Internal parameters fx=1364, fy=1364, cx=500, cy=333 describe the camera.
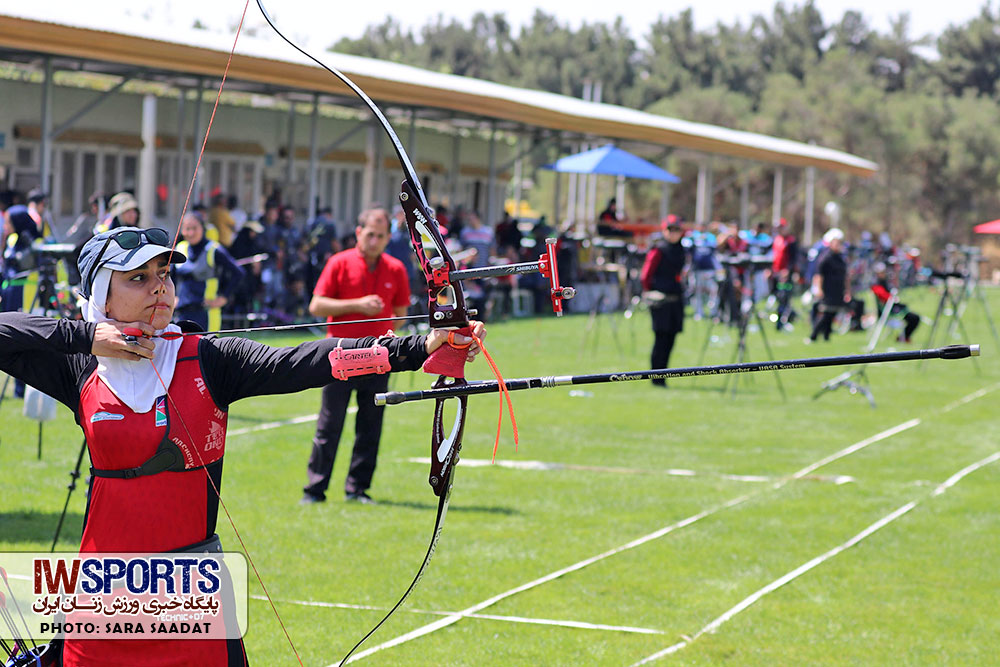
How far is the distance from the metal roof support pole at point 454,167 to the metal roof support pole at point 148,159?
6799 millimetres

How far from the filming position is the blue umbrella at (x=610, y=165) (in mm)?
23359

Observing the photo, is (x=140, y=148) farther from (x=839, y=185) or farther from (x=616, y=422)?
(x=839, y=185)

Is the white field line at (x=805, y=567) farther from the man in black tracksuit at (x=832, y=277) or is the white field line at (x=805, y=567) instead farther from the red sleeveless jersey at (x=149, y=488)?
the man in black tracksuit at (x=832, y=277)

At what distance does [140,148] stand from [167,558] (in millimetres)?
18813

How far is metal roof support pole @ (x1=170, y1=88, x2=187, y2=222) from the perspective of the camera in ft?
69.3

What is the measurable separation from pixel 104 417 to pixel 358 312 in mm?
4078

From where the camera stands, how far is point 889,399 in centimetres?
1359

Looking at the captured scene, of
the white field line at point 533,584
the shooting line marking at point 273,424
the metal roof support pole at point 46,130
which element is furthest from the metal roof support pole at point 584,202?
the white field line at point 533,584

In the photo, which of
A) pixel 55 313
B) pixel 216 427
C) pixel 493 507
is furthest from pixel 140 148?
pixel 216 427

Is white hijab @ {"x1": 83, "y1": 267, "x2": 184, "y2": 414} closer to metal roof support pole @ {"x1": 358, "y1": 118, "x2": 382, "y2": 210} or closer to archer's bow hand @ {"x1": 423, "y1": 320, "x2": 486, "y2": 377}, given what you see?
archer's bow hand @ {"x1": 423, "y1": 320, "x2": 486, "y2": 377}

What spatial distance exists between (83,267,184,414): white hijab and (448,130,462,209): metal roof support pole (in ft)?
77.2

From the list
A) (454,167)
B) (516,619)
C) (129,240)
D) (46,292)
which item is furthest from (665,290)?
(454,167)

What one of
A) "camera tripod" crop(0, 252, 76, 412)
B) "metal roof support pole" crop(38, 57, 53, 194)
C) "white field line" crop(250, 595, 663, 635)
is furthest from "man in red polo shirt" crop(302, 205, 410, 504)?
"metal roof support pole" crop(38, 57, 53, 194)

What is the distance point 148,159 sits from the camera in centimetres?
2100
